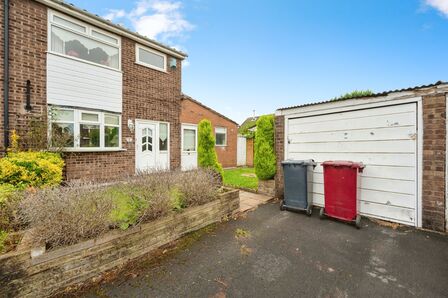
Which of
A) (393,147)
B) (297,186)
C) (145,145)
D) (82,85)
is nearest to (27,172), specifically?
(82,85)

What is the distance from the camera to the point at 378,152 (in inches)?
177

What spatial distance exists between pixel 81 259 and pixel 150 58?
28.2 ft

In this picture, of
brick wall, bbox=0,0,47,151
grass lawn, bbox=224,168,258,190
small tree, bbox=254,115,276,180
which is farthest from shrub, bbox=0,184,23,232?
grass lawn, bbox=224,168,258,190

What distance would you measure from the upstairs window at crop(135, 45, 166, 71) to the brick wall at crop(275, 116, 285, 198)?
6.10m

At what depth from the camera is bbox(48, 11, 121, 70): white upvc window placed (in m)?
6.59

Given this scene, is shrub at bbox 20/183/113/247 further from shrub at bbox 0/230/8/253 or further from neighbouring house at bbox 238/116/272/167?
neighbouring house at bbox 238/116/272/167

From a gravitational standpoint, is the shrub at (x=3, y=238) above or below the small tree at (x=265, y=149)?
below

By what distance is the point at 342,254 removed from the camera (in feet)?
10.3

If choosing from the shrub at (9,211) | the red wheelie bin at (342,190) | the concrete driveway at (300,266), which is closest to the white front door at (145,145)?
the shrub at (9,211)

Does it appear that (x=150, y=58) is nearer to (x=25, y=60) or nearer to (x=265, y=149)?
(x=25, y=60)

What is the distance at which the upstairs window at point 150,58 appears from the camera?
8634 millimetres

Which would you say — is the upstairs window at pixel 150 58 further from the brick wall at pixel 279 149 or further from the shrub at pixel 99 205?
the shrub at pixel 99 205

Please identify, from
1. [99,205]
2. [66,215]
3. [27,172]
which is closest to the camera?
[66,215]

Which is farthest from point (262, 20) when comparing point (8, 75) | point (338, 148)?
point (8, 75)
